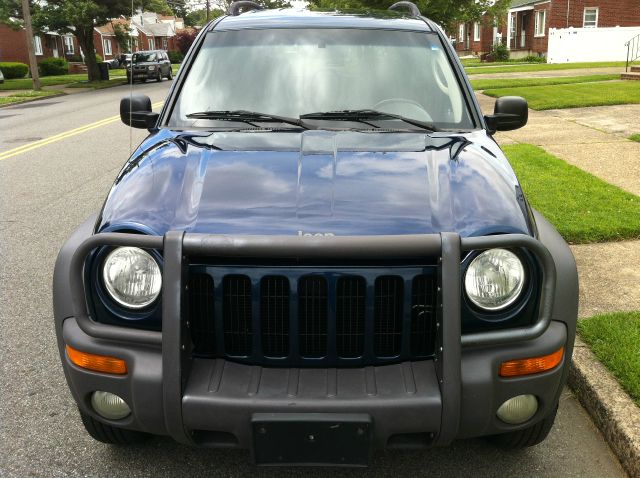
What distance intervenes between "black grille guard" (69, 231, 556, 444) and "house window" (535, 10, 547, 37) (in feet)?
147

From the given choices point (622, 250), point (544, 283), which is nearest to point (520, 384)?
point (544, 283)

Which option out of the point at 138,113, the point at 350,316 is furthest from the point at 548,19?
the point at 350,316

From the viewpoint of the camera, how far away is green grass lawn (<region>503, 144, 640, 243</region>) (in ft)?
18.9

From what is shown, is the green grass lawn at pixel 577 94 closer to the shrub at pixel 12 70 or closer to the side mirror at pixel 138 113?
the side mirror at pixel 138 113

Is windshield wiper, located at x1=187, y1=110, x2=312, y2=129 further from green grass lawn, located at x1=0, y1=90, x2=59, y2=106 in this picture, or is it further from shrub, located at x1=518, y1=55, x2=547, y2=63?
shrub, located at x1=518, y1=55, x2=547, y2=63

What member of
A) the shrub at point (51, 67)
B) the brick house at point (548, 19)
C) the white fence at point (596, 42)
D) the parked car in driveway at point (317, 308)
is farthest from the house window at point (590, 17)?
the parked car in driveway at point (317, 308)

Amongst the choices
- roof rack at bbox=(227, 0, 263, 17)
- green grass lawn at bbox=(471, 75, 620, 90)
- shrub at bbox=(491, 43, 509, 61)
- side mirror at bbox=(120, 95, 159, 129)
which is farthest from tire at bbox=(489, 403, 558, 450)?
shrub at bbox=(491, 43, 509, 61)

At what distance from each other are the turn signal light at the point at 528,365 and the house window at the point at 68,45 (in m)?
64.7

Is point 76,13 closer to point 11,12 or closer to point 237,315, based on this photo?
point 11,12

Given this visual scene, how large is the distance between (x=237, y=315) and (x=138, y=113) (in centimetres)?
202

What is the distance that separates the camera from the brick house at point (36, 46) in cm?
4872

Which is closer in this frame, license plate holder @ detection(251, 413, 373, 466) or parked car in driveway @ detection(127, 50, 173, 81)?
license plate holder @ detection(251, 413, 373, 466)

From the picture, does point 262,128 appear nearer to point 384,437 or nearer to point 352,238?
point 352,238

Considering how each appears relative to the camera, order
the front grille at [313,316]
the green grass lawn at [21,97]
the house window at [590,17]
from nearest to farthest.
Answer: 1. the front grille at [313,316]
2. the green grass lawn at [21,97]
3. the house window at [590,17]
